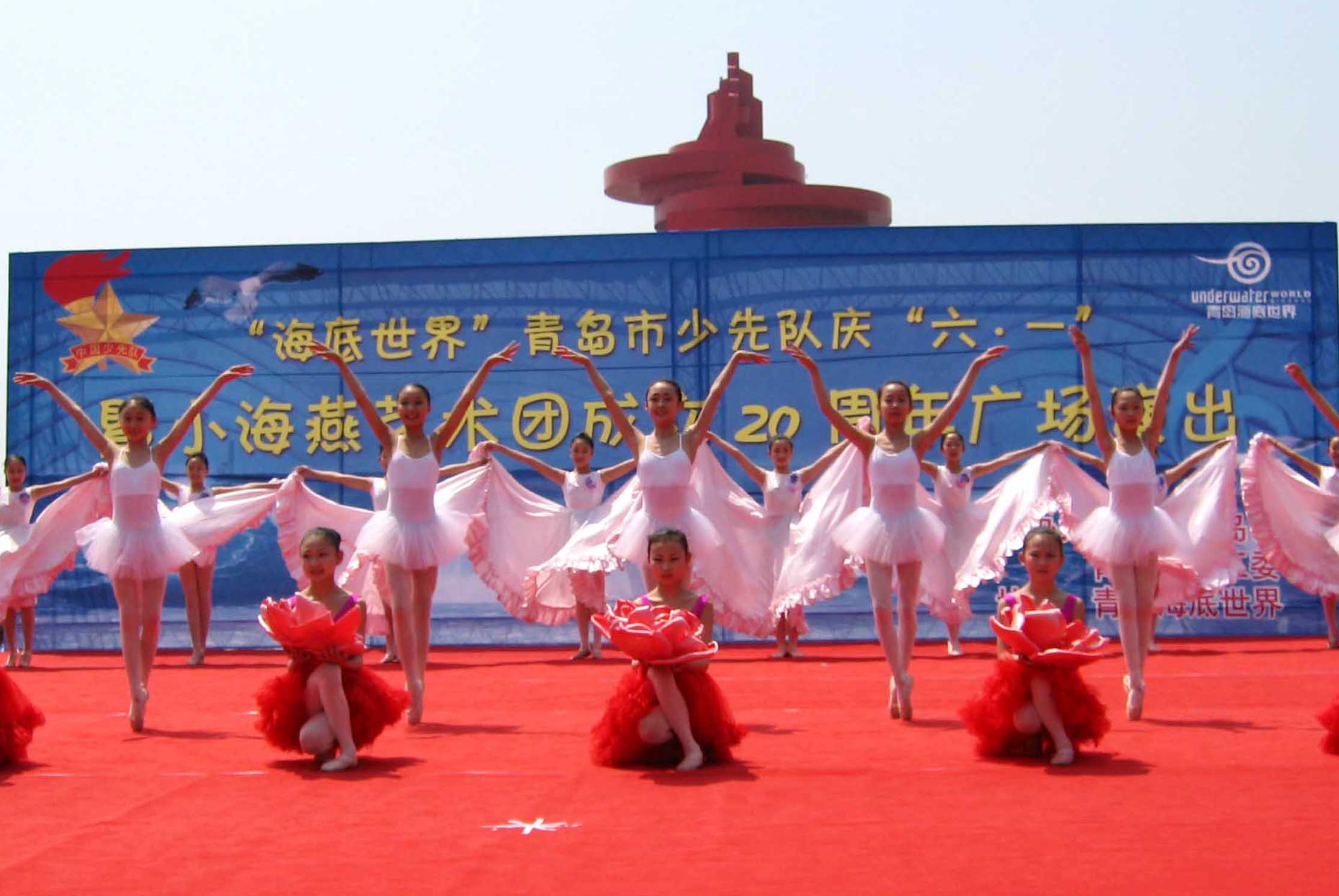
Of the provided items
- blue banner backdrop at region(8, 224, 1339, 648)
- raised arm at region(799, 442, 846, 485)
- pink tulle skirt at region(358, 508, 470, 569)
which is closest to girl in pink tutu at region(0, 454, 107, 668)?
blue banner backdrop at region(8, 224, 1339, 648)

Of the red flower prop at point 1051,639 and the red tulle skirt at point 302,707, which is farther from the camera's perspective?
the red tulle skirt at point 302,707

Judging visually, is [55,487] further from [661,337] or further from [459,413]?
[459,413]

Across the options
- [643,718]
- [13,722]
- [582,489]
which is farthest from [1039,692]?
[582,489]

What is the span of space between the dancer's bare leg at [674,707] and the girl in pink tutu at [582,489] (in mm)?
5480

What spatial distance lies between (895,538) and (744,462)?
4048mm

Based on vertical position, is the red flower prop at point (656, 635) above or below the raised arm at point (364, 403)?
below

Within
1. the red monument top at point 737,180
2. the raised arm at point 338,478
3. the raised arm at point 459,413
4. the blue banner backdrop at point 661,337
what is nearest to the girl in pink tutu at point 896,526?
the raised arm at point 459,413

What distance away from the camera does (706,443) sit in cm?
1119

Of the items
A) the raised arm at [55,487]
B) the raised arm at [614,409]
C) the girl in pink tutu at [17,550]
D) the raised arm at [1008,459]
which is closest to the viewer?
the raised arm at [614,409]

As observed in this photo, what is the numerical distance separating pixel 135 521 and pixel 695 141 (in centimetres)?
1130

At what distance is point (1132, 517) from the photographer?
22.6ft

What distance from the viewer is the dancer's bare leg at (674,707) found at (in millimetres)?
5336

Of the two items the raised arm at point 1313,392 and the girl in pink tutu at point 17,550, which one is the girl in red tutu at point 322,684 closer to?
the raised arm at point 1313,392

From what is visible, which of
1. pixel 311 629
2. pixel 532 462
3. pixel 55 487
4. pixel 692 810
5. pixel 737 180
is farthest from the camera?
pixel 737 180
